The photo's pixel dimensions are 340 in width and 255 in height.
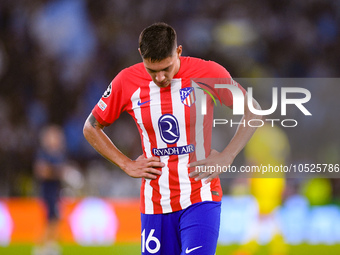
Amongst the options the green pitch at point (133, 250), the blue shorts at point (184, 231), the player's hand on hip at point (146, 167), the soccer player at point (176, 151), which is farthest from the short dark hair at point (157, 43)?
the green pitch at point (133, 250)

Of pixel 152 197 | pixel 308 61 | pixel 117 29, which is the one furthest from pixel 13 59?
pixel 152 197

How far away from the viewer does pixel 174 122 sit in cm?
347

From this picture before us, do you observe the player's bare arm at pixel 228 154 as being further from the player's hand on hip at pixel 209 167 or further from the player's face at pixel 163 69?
the player's face at pixel 163 69

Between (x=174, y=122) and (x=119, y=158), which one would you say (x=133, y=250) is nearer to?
(x=119, y=158)

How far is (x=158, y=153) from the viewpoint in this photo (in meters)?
3.51

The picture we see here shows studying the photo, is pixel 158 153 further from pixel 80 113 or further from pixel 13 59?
pixel 13 59

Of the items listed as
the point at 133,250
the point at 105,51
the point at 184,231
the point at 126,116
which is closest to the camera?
the point at 184,231

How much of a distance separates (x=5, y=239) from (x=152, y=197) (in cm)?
678

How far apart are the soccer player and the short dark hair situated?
153 millimetres

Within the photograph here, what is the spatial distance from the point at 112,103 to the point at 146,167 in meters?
0.48

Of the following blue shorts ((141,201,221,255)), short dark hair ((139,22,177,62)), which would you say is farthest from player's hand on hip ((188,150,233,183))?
short dark hair ((139,22,177,62))

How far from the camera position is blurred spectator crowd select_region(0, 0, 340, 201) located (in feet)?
36.6

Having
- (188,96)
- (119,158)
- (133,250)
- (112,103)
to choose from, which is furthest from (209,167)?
(133,250)

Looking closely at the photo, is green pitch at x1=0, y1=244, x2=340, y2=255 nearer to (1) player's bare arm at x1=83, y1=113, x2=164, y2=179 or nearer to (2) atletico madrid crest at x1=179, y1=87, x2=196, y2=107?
(1) player's bare arm at x1=83, y1=113, x2=164, y2=179
